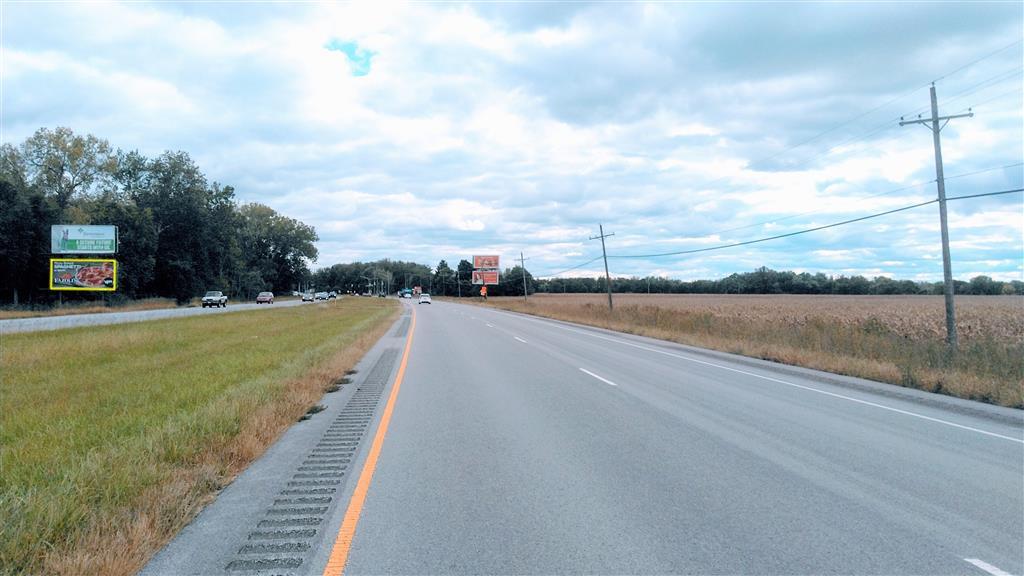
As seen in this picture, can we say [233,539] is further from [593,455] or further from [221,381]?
[221,381]

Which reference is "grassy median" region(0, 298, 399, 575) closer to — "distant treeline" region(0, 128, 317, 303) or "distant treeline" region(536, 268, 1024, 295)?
"distant treeline" region(0, 128, 317, 303)

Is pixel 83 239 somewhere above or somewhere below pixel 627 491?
above

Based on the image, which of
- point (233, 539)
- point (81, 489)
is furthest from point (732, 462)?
point (81, 489)

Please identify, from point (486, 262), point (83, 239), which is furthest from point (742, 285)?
point (83, 239)

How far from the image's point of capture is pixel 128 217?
7125 cm

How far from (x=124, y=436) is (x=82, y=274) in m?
51.2

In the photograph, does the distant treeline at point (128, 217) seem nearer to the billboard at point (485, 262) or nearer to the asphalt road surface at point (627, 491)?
the billboard at point (485, 262)

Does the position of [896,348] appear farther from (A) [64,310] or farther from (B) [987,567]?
(A) [64,310]

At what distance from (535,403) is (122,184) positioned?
88905 millimetres

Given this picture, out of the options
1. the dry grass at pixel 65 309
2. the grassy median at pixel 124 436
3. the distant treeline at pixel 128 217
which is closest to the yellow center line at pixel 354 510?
the grassy median at pixel 124 436

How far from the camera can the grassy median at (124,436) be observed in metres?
4.78

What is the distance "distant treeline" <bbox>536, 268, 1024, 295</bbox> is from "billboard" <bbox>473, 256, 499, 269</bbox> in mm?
43889

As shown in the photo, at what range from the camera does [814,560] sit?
4.60 m

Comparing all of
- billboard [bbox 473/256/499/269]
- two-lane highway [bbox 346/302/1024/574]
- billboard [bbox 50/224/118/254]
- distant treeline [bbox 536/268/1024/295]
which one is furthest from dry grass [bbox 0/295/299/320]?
distant treeline [bbox 536/268/1024/295]
